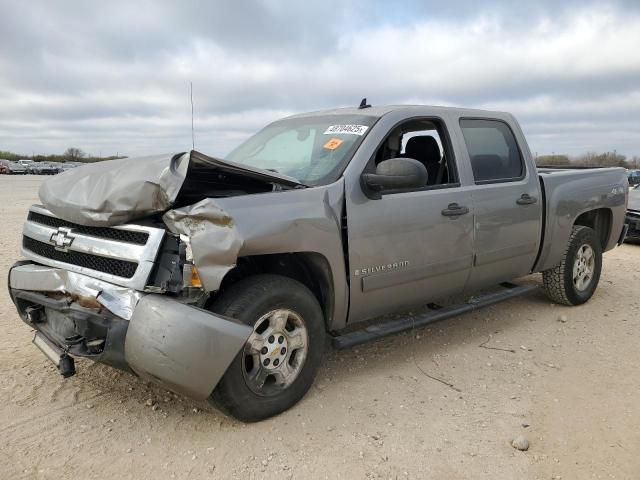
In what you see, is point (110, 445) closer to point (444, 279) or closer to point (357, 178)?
point (357, 178)

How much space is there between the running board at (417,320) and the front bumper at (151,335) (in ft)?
3.25

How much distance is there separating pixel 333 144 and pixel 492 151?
165 centimetres

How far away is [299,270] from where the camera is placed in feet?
12.0

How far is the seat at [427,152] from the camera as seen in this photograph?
15.3 ft

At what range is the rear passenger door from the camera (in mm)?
4531

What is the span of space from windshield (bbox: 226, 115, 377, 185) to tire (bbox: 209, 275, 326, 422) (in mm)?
826

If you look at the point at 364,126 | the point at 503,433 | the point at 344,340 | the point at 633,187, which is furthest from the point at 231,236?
the point at 633,187

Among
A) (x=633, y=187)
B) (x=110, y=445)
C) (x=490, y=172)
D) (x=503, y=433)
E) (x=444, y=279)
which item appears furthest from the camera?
(x=633, y=187)

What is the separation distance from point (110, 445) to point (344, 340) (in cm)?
152

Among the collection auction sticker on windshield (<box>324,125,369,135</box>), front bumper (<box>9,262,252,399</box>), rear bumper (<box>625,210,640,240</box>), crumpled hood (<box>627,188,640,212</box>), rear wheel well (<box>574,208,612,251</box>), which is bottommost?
rear bumper (<box>625,210,640,240</box>)

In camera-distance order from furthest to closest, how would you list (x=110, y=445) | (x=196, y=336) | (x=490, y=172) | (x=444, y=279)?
(x=490, y=172), (x=444, y=279), (x=110, y=445), (x=196, y=336)

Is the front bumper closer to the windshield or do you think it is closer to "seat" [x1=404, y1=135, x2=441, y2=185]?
the windshield

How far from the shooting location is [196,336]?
279 centimetres

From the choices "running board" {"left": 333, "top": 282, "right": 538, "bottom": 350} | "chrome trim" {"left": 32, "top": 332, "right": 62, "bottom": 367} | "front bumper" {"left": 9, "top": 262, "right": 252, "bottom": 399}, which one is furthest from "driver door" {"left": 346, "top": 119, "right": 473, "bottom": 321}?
"chrome trim" {"left": 32, "top": 332, "right": 62, "bottom": 367}
